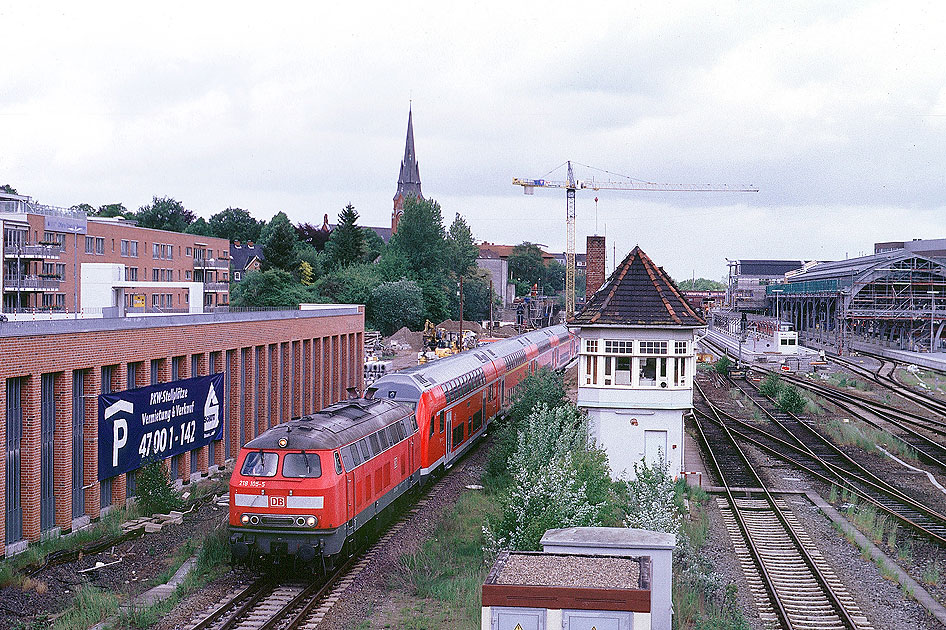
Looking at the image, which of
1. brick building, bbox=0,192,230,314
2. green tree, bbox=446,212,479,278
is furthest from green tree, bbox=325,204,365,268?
brick building, bbox=0,192,230,314

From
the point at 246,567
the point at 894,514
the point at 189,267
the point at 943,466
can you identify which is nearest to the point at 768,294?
the point at 189,267

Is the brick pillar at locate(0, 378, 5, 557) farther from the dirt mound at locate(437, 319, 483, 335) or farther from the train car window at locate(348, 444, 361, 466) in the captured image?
the dirt mound at locate(437, 319, 483, 335)

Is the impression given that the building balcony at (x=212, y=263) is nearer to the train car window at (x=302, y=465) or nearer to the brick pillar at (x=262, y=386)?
the brick pillar at (x=262, y=386)

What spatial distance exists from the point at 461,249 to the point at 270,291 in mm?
40998

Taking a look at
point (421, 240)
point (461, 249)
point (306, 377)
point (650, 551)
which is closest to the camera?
point (650, 551)

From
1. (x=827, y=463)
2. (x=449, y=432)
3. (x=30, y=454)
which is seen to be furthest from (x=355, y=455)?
(x=827, y=463)

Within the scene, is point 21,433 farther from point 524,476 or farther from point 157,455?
point 524,476

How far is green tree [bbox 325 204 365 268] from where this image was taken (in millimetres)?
105938

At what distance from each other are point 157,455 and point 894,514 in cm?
1831

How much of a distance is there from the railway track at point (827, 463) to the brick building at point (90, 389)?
17833mm

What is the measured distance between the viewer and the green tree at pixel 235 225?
12625 cm

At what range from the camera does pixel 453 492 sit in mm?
24938

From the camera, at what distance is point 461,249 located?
120375mm

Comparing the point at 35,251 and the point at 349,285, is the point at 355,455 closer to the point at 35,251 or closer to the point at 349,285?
the point at 35,251
